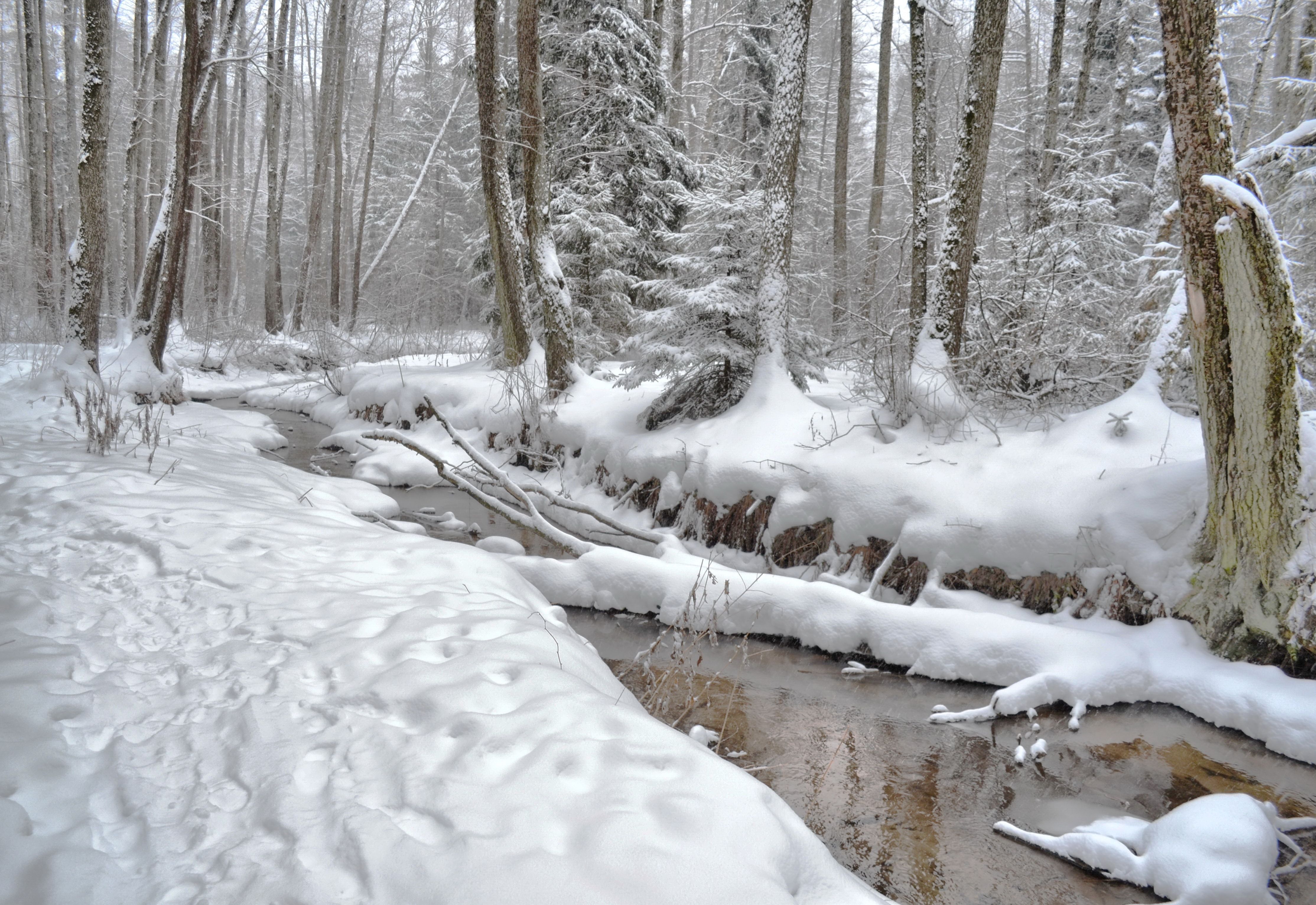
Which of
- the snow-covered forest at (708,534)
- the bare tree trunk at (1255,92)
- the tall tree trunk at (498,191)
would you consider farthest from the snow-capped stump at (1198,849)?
the bare tree trunk at (1255,92)

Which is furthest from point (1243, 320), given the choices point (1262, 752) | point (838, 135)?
point (838, 135)

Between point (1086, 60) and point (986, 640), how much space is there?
12303mm

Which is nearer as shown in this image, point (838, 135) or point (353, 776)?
point (353, 776)

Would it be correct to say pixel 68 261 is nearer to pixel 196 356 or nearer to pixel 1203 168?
pixel 196 356

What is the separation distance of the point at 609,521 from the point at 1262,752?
4.74 meters

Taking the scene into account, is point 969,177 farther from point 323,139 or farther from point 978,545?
point 323,139

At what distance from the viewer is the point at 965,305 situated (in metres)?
7.25

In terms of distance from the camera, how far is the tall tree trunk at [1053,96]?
37.0ft

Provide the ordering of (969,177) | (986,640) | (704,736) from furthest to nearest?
(969,177), (986,640), (704,736)

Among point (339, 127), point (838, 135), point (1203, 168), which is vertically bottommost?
point (1203, 168)

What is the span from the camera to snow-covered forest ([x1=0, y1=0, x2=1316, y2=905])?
86.0 inches

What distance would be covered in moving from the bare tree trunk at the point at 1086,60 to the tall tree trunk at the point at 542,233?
9032 mm

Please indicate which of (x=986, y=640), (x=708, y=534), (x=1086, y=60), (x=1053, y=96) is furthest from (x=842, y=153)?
(x=986, y=640)

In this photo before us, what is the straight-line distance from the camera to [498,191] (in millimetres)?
10367
